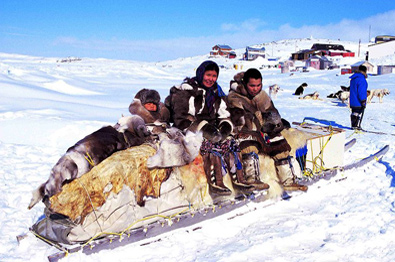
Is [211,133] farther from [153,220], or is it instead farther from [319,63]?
[319,63]

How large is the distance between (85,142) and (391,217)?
286 cm

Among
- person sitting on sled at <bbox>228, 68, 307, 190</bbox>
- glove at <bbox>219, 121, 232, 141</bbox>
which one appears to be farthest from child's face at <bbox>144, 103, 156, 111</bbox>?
person sitting on sled at <bbox>228, 68, 307, 190</bbox>

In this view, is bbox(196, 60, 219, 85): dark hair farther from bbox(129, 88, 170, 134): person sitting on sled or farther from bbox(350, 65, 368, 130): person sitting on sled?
bbox(350, 65, 368, 130): person sitting on sled

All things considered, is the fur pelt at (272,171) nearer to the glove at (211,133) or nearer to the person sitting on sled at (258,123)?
the person sitting on sled at (258,123)

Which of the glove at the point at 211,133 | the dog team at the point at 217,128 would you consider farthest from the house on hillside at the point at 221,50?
the glove at the point at 211,133

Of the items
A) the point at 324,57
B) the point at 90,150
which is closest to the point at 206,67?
the point at 90,150

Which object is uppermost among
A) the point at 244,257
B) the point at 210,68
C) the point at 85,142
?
the point at 210,68

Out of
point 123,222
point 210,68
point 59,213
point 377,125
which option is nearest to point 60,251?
point 59,213

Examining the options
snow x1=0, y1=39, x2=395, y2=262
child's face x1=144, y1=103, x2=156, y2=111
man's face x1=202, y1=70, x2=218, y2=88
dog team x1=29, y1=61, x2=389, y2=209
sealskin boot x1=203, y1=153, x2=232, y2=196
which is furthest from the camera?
man's face x1=202, y1=70, x2=218, y2=88

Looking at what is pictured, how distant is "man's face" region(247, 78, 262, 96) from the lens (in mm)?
3597

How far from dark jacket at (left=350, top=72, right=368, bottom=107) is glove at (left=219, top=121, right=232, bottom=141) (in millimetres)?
4931

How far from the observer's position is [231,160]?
10.9 feet

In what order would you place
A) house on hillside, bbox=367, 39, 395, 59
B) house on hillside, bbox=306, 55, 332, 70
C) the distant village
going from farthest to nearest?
house on hillside, bbox=306, 55, 332, 70 < house on hillside, bbox=367, 39, 395, 59 < the distant village

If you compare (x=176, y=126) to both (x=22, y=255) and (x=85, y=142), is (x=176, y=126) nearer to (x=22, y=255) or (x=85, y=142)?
(x=85, y=142)
